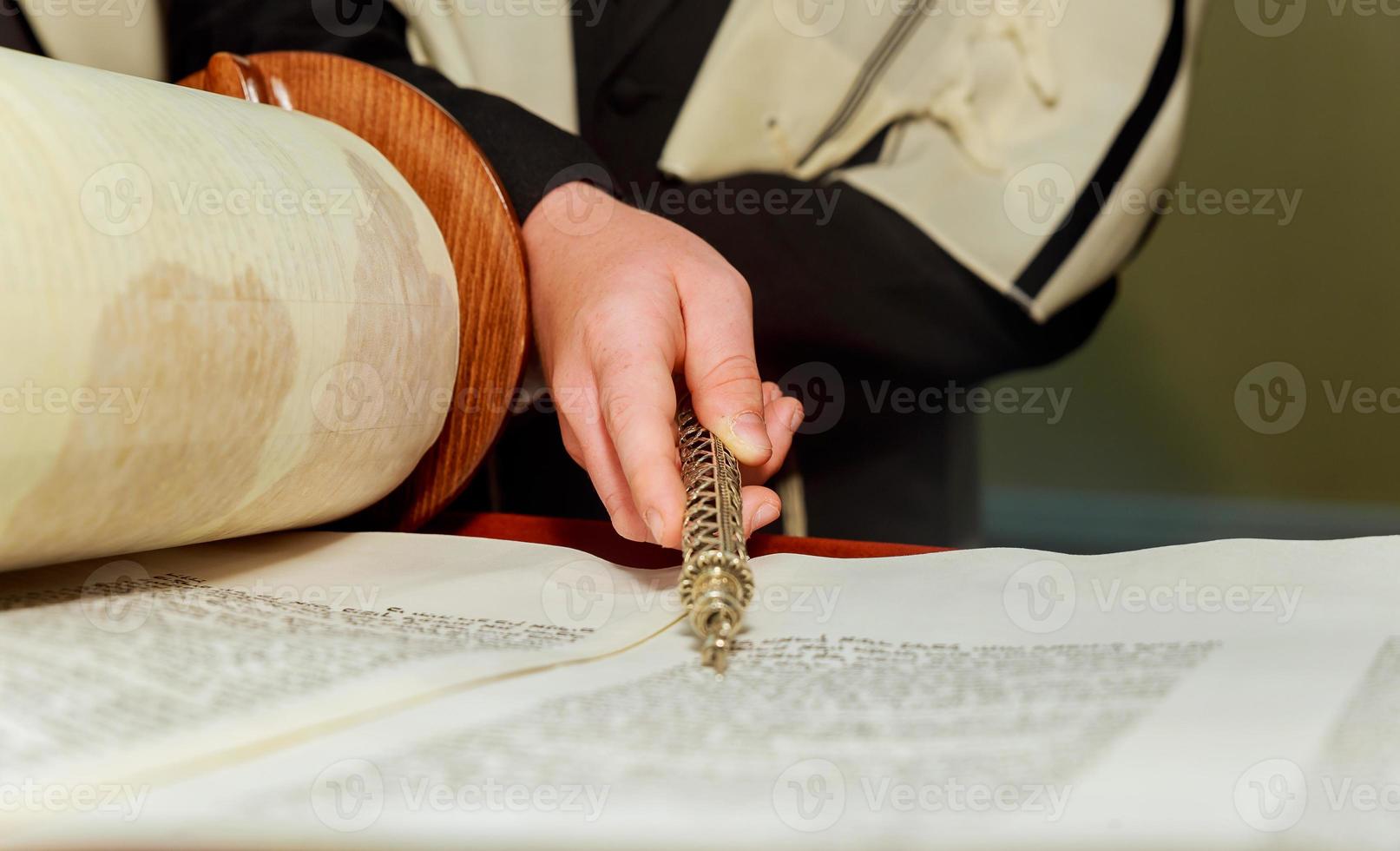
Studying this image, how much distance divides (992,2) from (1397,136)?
4.91ft

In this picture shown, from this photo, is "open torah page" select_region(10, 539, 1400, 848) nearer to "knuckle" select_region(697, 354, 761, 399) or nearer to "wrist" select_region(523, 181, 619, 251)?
"knuckle" select_region(697, 354, 761, 399)

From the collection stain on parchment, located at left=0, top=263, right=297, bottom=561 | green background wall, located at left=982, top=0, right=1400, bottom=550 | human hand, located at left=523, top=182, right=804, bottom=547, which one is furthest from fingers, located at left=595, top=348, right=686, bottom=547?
green background wall, located at left=982, top=0, right=1400, bottom=550

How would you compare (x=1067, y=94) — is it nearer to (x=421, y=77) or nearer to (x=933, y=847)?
(x=421, y=77)

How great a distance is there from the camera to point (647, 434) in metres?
0.33

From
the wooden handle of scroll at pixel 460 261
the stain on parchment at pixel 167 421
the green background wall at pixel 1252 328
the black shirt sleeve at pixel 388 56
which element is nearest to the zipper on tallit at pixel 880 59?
the black shirt sleeve at pixel 388 56

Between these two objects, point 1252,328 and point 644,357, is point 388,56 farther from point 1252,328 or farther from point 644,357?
point 1252,328

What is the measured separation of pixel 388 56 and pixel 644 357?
0.43m

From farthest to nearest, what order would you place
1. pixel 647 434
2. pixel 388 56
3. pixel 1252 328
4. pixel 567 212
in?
1. pixel 1252 328
2. pixel 388 56
3. pixel 567 212
4. pixel 647 434

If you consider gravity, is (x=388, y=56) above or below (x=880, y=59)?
below

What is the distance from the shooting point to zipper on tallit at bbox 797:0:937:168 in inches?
30.0

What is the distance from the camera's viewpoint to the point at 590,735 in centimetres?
21

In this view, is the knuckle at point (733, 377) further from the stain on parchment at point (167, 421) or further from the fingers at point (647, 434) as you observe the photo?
the stain on parchment at point (167, 421)

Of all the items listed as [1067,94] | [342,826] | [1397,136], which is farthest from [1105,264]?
[1397,136]

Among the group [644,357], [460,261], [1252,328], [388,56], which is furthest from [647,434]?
[1252,328]
